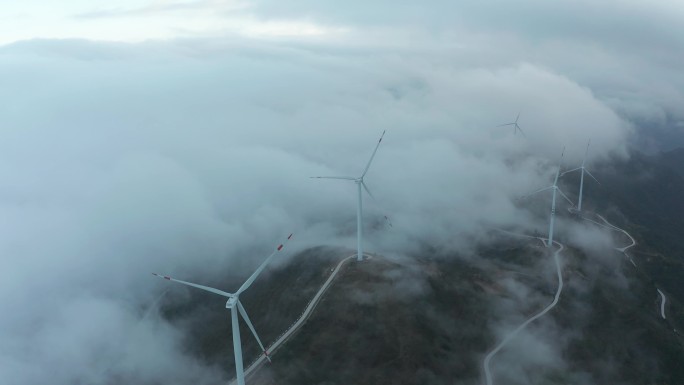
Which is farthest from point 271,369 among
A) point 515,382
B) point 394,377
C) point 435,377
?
point 515,382

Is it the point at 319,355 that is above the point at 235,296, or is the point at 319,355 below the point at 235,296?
below

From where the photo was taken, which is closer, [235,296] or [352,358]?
[235,296]

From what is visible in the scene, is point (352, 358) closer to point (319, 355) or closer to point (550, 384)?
point (319, 355)

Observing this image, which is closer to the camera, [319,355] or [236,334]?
[236,334]

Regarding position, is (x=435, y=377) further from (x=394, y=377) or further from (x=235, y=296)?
(x=235, y=296)

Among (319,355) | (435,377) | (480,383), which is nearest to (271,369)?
(319,355)

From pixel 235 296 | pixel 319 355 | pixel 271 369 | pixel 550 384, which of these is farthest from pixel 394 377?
pixel 235 296

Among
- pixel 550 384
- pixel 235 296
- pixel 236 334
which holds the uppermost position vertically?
pixel 235 296

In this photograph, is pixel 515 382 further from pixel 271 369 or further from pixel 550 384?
pixel 271 369

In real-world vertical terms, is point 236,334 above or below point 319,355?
above
